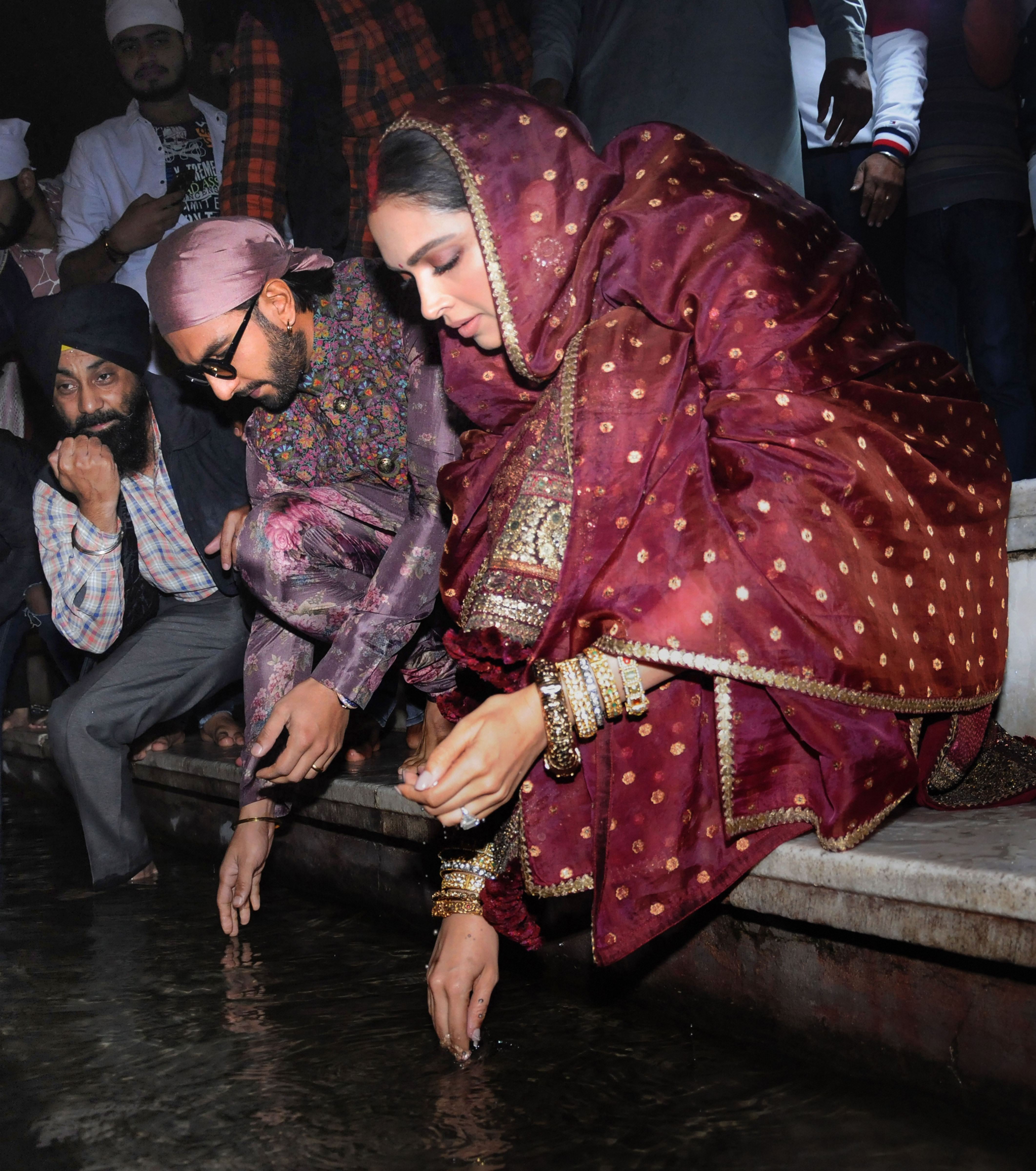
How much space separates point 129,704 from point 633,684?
2143 mm

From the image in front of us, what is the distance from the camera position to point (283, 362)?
2307mm

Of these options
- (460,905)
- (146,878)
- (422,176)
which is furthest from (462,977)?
(146,878)

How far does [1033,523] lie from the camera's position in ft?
6.18

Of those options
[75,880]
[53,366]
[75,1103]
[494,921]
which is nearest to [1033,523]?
[494,921]

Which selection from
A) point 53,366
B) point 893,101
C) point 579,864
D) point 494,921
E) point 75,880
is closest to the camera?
point 579,864

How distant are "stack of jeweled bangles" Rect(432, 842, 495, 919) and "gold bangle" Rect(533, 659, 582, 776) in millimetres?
301

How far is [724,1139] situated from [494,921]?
40 centimetres

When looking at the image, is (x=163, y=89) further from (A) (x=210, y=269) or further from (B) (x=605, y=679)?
(B) (x=605, y=679)

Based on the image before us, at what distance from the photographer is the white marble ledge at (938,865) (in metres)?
1.15

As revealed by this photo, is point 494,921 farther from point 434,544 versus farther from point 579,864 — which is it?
point 434,544

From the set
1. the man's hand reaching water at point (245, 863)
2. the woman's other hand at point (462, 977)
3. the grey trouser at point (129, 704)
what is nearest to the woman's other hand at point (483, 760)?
the woman's other hand at point (462, 977)

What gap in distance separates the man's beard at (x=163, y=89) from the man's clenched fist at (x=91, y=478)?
153cm

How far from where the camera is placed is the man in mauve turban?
2.17m

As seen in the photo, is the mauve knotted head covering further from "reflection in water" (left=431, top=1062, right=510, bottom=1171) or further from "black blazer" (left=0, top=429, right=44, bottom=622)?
"reflection in water" (left=431, top=1062, right=510, bottom=1171)
